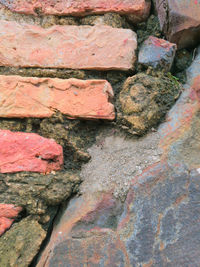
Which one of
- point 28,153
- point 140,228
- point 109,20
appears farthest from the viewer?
point 109,20

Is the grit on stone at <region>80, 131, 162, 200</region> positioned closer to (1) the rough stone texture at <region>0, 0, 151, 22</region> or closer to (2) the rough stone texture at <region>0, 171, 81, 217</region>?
(2) the rough stone texture at <region>0, 171, 81, 217</region>

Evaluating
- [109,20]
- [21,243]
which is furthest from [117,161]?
[109,20]

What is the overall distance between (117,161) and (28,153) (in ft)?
0.96

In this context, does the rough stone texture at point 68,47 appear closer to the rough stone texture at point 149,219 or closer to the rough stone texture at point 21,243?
the rough stone texture at point 149,219

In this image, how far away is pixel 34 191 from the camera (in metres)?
0.78

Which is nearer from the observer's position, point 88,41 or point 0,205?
point 0,205

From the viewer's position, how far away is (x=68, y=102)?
0.87 metres

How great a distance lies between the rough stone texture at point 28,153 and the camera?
0.82 metres

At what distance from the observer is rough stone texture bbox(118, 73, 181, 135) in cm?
84

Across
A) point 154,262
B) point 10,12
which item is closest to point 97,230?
point 154,262

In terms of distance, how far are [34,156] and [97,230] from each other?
31 centimetres

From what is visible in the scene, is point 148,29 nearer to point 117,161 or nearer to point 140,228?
point 117,161

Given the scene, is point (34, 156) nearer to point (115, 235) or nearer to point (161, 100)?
point (115, 235)

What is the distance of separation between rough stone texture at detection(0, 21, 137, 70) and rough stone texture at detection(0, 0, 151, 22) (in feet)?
0.22
